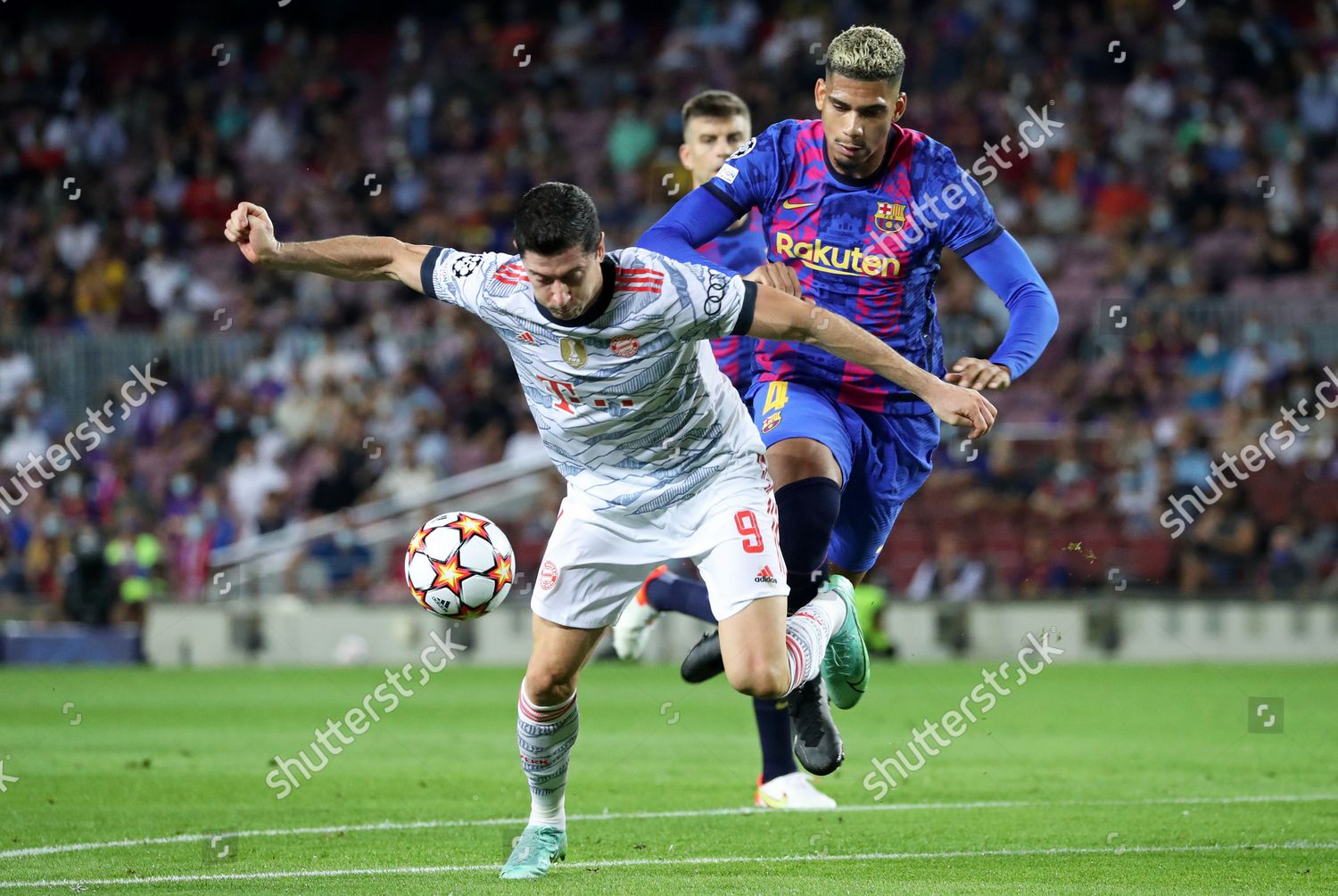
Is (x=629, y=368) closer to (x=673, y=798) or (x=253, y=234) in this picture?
(x=253, y=234)

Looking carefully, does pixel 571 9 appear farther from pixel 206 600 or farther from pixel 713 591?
pixel 713 591

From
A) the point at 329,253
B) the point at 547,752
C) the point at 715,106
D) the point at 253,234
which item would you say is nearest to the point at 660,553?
the point at 547,752

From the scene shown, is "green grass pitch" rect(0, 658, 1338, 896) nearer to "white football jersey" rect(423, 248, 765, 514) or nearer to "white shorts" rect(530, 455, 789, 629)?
"white shorts" rect(530, 455, 789, 629)

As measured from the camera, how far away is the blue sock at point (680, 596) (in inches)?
337

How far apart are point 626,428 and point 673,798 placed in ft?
10.6

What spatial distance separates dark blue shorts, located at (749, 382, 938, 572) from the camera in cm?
725

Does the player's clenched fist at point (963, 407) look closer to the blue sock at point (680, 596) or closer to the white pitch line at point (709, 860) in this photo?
the white pitch line at point (709, 860)

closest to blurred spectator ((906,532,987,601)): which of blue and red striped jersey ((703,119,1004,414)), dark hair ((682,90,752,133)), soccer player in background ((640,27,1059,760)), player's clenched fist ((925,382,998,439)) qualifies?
dark hair ((682,90,752,133))

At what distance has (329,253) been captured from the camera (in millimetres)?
→ 6152

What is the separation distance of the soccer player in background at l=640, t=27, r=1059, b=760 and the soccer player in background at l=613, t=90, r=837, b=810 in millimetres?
589

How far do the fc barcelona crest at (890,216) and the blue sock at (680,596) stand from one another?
209 centimetres

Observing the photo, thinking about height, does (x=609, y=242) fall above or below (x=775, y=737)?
above

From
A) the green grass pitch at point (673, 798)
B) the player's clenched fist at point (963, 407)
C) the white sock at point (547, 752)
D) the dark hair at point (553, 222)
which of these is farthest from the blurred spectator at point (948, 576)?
the dark hair at point (553, 222)

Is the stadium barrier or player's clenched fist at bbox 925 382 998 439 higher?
player's clenched fist at bbox 925 382 998 439
